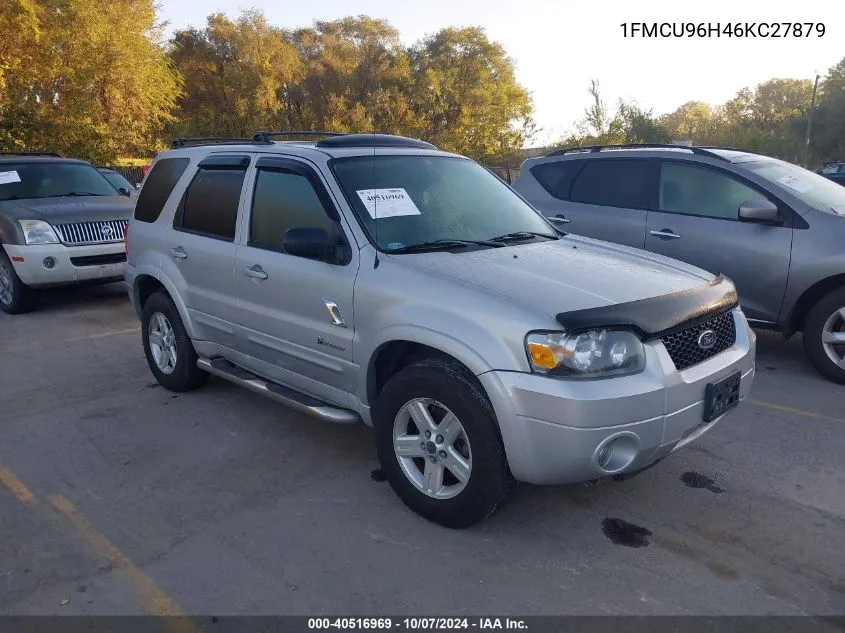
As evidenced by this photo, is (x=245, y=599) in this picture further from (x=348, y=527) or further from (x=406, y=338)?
(x=406, y=338)

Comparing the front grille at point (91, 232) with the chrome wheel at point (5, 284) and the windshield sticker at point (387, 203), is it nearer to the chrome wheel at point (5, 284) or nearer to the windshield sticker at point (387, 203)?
the chrome wheel at point (5, 284)

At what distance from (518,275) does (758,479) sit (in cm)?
183

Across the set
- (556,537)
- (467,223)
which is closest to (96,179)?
(467,223)

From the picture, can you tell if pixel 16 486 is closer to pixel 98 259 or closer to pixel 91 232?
pixel 98 259

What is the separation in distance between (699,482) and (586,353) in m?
1.41

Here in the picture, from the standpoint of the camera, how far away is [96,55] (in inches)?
923

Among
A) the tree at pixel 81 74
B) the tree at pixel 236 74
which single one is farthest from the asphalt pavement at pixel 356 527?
the tree at pixel 236 74

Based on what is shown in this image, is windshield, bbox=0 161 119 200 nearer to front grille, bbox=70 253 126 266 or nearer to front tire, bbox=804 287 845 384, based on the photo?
front grille, bbox=70 253 126 266

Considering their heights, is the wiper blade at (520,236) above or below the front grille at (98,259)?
above

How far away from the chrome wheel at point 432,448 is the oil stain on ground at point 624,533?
2.45 ft

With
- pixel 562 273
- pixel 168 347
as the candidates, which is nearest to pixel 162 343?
pixel 168 347

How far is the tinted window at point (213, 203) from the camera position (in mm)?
4613

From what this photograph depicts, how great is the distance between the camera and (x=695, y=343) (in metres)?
3.33
